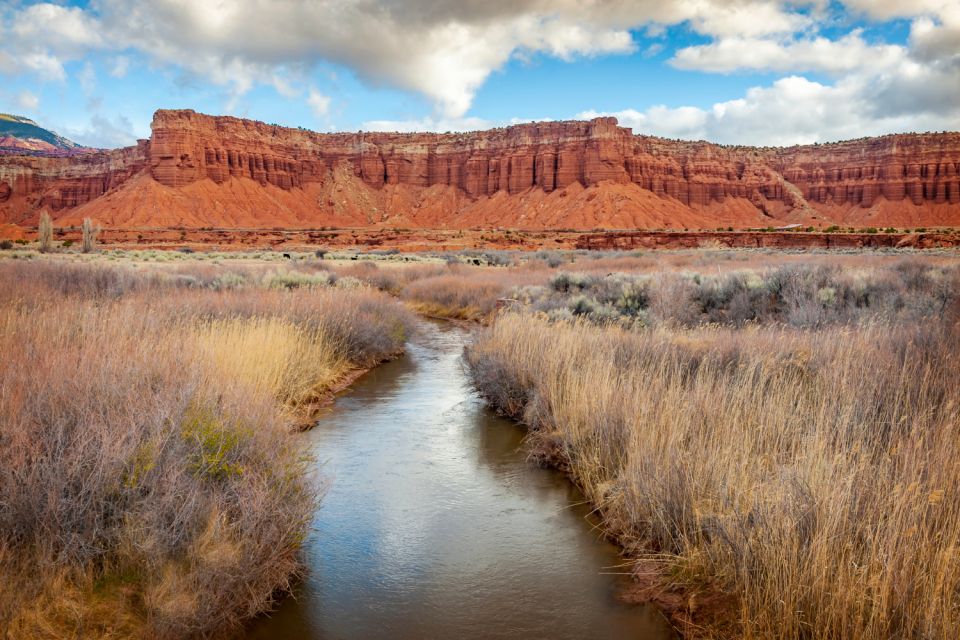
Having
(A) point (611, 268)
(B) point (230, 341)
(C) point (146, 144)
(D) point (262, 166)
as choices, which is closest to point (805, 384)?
(B) point (230, 341)

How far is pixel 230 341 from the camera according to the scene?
8773mm

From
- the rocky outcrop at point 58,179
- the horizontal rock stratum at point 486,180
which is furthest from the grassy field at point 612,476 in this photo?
the rocky outcrop at point 58,179

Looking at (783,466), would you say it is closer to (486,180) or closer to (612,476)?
(612,476)

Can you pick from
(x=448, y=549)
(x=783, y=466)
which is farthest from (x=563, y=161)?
(x=783, y=466)

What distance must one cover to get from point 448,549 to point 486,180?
10750cm

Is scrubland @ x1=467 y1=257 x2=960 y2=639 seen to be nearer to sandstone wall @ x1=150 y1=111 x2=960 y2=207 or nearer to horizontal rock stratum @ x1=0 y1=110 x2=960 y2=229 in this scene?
A: horizontal rock stratum @ x1=0 y1=110 x2=960 y2=229

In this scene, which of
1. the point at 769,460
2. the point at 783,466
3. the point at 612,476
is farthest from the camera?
the point at 612,476

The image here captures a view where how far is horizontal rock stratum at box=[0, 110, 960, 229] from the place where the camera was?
9431 cm

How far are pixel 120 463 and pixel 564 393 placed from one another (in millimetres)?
5421

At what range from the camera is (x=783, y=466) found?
4.39 meters

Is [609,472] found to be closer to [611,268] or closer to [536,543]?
[536,543]

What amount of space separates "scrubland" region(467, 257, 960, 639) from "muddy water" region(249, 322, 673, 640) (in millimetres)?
457

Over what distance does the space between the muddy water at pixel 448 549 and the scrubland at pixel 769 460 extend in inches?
18.0

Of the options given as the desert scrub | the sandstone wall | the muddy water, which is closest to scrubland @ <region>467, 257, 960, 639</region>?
the desert scrub
